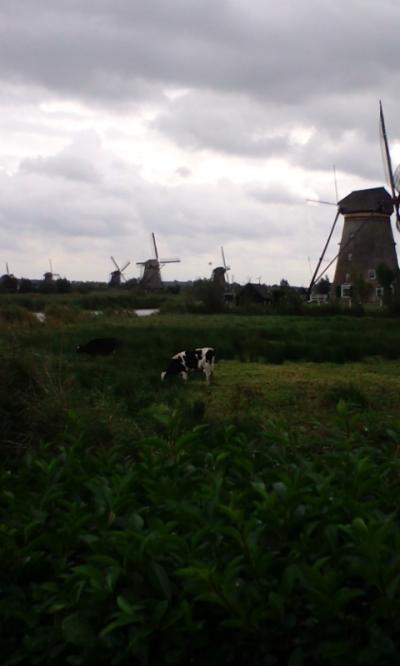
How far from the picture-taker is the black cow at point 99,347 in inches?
861

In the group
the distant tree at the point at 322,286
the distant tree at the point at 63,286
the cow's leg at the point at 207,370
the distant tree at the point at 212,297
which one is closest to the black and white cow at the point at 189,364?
the cow's leg at the point at 207,370

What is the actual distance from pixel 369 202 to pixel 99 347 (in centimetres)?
4409

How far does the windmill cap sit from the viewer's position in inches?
2470

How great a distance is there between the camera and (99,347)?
22484mm

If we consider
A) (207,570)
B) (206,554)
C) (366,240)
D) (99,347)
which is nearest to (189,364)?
(99,347)

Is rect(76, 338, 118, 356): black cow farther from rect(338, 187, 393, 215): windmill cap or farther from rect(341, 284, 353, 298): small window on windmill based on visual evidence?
rect(338, 187, 393, 215): windmill cap

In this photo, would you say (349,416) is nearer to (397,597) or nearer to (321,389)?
(397,597)

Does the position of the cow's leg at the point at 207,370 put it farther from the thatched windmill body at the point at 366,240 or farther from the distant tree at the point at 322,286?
the distant tree at the point at 322,286

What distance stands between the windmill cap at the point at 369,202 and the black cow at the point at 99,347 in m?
43.0

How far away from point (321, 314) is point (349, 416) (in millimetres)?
42259

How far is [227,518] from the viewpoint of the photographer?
2.84 meters

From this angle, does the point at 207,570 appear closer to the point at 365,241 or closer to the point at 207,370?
the point at 207,370

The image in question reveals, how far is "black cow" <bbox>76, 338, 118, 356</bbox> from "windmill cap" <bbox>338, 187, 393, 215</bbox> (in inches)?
1695

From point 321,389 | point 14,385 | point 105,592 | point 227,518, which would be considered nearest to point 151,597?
point 105,592
